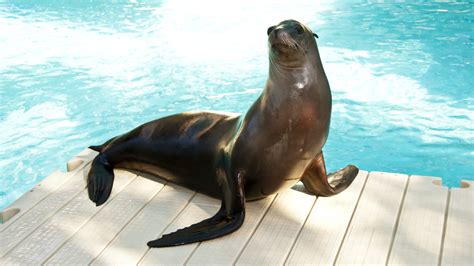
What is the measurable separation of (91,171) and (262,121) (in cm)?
117

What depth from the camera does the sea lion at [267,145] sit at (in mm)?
2930

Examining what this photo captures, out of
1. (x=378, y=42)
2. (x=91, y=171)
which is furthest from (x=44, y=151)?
(x=378, y=42)

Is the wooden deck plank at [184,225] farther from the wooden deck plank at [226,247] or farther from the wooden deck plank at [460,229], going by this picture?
the wooden deck plank at [460,229]

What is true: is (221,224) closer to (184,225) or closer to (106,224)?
(184,225)

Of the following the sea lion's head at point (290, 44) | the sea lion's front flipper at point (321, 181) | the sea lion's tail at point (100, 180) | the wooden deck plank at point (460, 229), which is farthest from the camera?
the sea lion's tail at point (100, 180)

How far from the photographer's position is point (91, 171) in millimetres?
3691

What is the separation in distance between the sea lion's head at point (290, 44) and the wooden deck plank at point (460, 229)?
1.00 meters

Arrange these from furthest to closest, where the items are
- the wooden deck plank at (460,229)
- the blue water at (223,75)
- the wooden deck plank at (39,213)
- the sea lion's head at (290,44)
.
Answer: the blue water at (223,75)
the wooden deck plank at (39,213)
the sea lion's head at (290,44)
the wooden deck plank at (460,229)

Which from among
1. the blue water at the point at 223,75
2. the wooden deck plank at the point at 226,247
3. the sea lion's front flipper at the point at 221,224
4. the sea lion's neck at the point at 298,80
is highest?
the sea lion's neck at the point at 298,80

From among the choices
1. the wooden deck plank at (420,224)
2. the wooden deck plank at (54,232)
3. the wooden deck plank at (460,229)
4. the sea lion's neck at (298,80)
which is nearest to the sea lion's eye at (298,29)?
the sea lion's neck at (298,80)

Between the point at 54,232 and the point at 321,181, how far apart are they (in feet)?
4.32

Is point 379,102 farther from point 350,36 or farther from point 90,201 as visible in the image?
point 90,201

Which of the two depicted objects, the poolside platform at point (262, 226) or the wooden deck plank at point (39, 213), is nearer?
the poolside platform at point (262, 226)

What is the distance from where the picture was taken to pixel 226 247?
290cm
